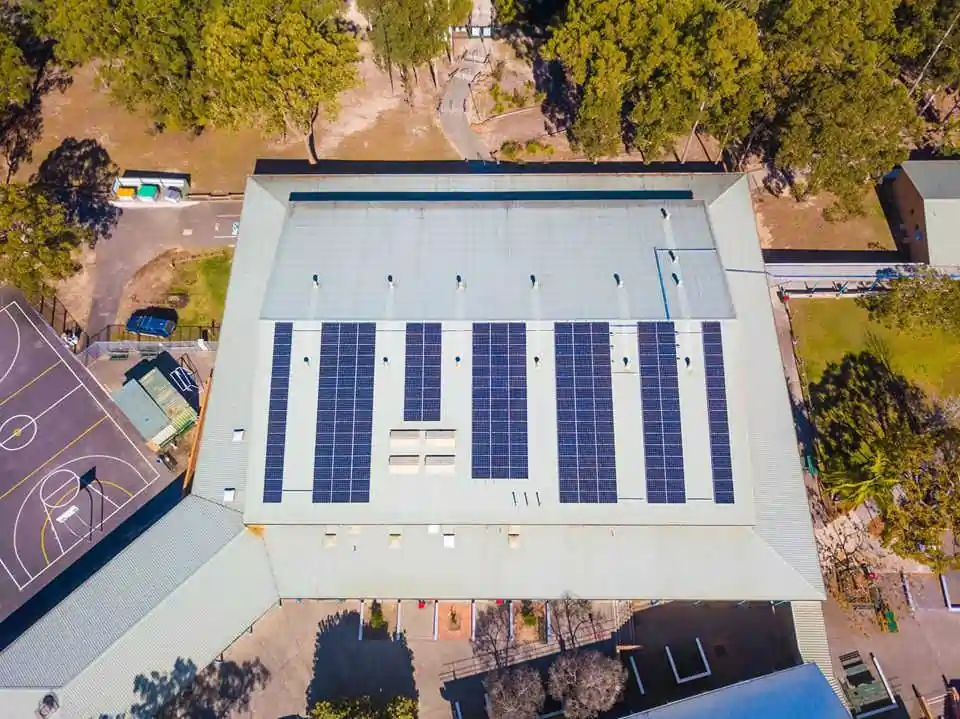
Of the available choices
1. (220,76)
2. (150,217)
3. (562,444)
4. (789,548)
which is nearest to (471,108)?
(220,76)

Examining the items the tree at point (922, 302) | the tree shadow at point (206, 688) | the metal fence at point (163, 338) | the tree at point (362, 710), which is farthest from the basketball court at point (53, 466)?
the tree at point (922, 302)

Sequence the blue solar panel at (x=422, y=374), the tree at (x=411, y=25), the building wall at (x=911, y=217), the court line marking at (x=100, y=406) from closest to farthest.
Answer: the blue solar panel at (x=422, y=374) < the court line marking at (x=100, y=406) < the building wall at (x=911, y=217) < the tree at (x=411, y=25)

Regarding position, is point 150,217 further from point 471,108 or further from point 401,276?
point 471,108

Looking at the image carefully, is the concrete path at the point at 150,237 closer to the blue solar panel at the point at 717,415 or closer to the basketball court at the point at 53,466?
the basketball court at the point at 53,466

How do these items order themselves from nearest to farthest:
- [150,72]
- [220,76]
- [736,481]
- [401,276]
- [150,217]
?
[736,481], [401,276], [220,76], [150,72], [150,217]

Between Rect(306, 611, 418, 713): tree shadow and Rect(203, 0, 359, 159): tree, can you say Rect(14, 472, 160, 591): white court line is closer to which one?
Rect(306, 611, 418, 713): tree shadow

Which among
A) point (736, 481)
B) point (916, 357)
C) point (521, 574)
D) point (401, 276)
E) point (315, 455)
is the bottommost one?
point (521, 574)
